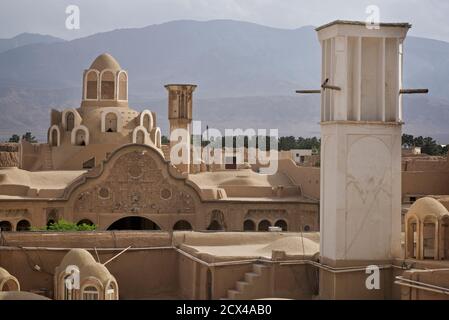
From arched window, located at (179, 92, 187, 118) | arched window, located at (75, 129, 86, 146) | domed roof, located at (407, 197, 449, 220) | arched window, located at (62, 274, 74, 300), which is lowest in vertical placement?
arched window, located at (62, 274, 74, 300)

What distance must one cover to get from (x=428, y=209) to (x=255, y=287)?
5.22 meters

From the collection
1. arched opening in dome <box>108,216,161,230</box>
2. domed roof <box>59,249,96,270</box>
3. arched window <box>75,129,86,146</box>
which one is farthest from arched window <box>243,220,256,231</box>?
domed roof <box>59,249,96,270</box>

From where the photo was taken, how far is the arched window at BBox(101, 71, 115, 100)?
47.9 metres

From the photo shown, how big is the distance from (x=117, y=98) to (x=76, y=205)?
9852 mm

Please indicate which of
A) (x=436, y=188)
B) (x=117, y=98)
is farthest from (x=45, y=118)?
(x=436, y=188)

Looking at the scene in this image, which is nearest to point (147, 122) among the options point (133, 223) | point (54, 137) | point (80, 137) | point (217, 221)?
point (80, 137)

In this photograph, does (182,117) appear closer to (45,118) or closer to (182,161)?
(182,161)

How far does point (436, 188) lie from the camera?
38031 millimetres

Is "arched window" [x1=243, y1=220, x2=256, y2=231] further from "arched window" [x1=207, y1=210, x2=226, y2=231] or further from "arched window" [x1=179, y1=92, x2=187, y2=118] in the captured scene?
"arched window" [x1=179, y1=92, x2=187, y2=118]

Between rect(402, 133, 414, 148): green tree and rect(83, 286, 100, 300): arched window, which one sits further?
rect(402, 133, 414, 148): green tree

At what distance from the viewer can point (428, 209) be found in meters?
23.4

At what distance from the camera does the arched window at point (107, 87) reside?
47.9 m

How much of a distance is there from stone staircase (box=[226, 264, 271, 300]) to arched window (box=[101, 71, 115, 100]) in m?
25.2
